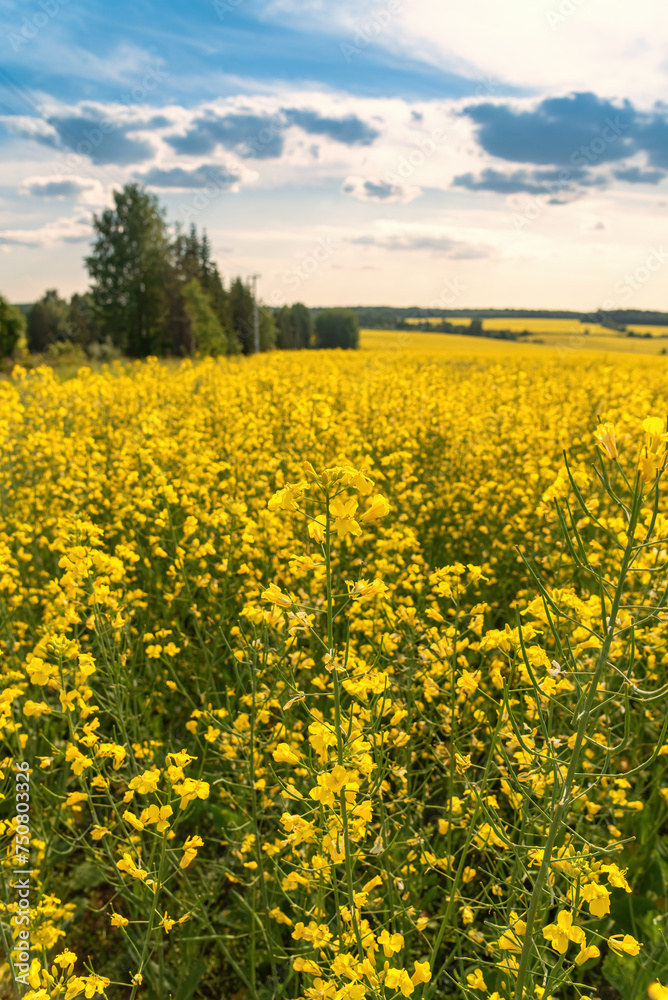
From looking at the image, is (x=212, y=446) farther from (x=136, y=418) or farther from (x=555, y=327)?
(x=555, y=327)

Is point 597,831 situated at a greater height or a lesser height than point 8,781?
lesser

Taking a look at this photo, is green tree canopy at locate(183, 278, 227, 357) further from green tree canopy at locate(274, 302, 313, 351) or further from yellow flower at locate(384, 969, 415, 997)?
yellow flower at locate(384, 969, 415, 997)

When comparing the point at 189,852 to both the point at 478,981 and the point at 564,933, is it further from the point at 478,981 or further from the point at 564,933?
the point at 564,933

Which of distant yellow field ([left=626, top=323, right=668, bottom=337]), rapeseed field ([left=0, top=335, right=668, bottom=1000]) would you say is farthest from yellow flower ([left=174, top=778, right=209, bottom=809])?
distant yellow field ([left=626, top=323, right=668, bottom=337])

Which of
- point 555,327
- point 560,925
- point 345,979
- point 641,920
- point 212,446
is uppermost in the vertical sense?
point 555,327

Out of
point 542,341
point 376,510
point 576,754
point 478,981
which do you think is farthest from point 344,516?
point 542,341

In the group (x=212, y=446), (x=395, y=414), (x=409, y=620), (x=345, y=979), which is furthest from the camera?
(x=395, y=414)

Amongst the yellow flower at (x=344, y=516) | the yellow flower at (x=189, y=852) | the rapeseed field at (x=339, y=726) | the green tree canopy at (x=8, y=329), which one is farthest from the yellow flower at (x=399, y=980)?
the green tree canopy at (x=8, y=329)

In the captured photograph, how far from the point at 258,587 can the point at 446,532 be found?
2.46 m

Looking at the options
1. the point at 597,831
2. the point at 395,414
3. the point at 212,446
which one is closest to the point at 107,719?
the point at 597,831

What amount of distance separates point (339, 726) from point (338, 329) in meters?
68.6

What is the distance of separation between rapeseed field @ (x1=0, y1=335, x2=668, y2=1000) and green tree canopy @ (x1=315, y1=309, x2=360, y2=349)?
6173 cm

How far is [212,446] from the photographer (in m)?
6.80

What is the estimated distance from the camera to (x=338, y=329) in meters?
67.1
